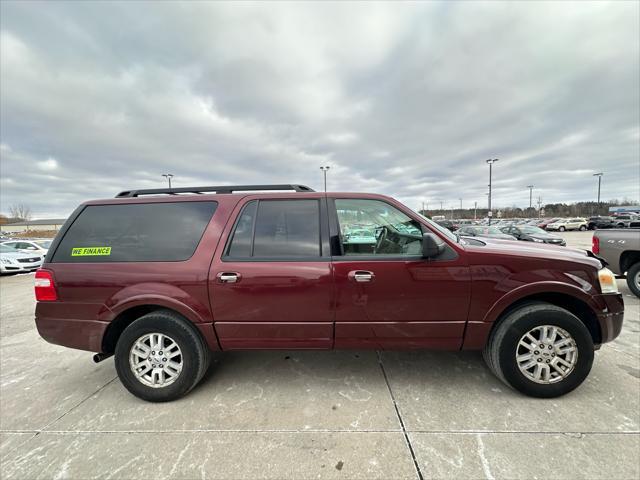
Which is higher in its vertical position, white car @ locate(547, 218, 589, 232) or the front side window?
the front side window

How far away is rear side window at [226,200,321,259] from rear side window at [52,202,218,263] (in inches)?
14.4

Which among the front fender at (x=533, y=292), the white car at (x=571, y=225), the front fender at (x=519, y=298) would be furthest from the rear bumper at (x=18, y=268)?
the white car at (x=571, y=225)

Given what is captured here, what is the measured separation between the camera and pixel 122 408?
2.48 meters

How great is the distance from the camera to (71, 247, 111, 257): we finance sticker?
2.60 metres

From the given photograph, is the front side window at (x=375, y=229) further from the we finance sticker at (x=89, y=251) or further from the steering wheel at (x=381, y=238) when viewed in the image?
the we finance sticker at (x=89, y=251)

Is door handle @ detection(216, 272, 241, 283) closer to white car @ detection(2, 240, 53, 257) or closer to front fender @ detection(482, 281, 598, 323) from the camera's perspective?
front fender @ detection(482, 281, 598, 323)

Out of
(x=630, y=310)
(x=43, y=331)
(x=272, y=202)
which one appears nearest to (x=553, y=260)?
(x=272, y=202)

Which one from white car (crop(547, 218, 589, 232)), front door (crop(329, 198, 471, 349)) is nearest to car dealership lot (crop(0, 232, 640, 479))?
front door (crop(329, 198, 471, 349))

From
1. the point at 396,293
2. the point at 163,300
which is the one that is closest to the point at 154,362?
the point at 163,300

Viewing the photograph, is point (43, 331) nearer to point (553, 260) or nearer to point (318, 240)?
point (318, 240)

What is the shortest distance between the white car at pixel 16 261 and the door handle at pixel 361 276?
1336 centimetres

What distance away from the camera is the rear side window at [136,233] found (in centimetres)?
257

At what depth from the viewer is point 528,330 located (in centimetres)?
243

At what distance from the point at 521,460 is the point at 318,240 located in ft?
6.96
